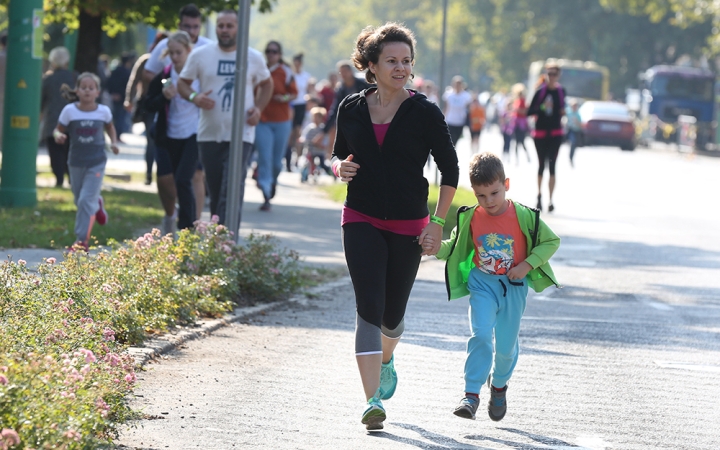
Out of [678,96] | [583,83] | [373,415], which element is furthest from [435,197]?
[583,83]

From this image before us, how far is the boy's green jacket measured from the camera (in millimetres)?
6031

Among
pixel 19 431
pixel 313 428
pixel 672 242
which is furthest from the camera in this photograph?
pixel 672 242

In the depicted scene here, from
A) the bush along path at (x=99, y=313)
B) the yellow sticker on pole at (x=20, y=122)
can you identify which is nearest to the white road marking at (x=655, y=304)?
the bush along path at (x=99, y=313)

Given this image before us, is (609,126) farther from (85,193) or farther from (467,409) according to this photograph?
(467,409)

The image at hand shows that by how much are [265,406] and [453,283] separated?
1.05 metres

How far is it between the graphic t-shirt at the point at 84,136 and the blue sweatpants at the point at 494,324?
18.0 feet

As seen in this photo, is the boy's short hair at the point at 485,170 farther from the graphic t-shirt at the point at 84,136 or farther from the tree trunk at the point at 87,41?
the tree trunk at the point at 87,41

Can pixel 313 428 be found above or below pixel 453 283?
below

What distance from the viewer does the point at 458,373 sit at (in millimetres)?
7273

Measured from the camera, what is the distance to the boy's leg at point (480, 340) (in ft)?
19.5

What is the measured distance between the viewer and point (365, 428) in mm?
5801

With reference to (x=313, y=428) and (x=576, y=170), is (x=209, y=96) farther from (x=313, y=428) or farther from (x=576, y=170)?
(x=576, y=170)

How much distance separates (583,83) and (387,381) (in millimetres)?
55628

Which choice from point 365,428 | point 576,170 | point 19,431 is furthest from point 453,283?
point 576,170
